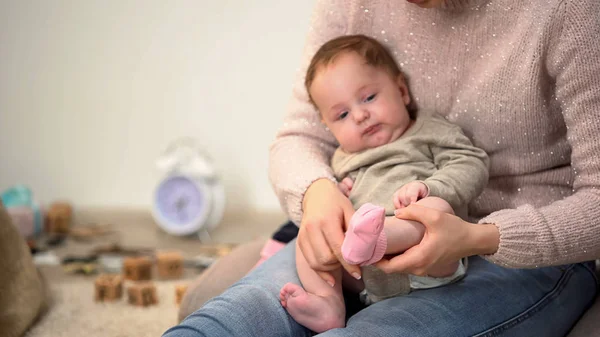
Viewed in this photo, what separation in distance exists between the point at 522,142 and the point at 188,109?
5.36ft

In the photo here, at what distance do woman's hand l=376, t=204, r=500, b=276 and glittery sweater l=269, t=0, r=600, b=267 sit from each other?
0.06 m

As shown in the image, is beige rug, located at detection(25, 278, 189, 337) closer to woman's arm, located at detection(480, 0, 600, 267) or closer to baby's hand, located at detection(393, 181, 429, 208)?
baby's hand, located at detection(393, 181, 429, 208)

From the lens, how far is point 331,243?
41.7 inches

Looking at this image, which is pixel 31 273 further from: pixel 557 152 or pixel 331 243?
pixel 557 152

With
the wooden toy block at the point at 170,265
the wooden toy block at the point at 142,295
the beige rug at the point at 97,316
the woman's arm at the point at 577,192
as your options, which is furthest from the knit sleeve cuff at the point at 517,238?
the wooden toy block at the point at 170,265

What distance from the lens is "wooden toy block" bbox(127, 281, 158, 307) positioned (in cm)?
188

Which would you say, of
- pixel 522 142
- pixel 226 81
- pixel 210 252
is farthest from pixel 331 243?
pixel 226 81

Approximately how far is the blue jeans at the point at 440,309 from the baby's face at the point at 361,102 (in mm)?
244

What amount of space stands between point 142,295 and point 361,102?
95 centimetres

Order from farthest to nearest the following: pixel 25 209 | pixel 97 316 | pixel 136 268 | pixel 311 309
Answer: pixel 25 209, pixel 136 268, pixel 97 316, pixel 311 309

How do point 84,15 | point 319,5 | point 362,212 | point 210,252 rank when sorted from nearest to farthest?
point 362,212 < point 319,5 < point 210,252 < point 84,15

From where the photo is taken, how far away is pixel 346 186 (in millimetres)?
1215

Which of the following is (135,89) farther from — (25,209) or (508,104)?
(508,104)

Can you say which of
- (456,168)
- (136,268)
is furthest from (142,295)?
(456,168)
